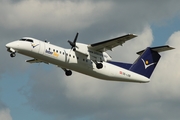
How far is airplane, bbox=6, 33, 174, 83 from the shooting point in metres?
35.3

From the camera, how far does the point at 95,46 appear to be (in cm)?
3744

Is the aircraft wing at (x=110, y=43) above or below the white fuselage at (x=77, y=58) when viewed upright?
above

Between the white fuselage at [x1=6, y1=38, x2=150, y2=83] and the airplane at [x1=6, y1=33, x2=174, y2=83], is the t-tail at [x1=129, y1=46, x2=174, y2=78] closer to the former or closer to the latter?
the airplane at [x1=6, y1=33, x2=174, y2=83]

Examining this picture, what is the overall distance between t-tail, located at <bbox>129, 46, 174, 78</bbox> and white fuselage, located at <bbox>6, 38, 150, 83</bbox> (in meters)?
0.72

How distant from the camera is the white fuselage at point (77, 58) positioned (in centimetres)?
3519

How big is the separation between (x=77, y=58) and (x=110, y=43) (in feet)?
9.04

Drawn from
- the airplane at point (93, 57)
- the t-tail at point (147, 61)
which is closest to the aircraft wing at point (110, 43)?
the airplane at point (93, 57)

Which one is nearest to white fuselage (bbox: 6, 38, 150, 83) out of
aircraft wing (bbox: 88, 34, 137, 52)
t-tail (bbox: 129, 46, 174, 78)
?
aircraft wing (bbox: 88, 34, 137, 52)

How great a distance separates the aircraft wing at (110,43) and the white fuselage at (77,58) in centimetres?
39

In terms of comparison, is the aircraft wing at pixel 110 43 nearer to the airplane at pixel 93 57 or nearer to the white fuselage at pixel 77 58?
the airplane at pixel 93 57

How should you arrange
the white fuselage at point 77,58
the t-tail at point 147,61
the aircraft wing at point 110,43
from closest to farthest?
the white fuselage at point 77,58 → the aircraft wing at point 110,43 → the t-tail at point 147,61

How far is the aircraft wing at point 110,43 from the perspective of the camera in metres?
35.6

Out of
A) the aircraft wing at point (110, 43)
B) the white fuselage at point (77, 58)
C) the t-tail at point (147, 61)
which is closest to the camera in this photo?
the white fuselage at point (77, 58)

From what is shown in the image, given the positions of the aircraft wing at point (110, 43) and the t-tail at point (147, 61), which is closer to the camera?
the aircraft wing at point (110, 43)
